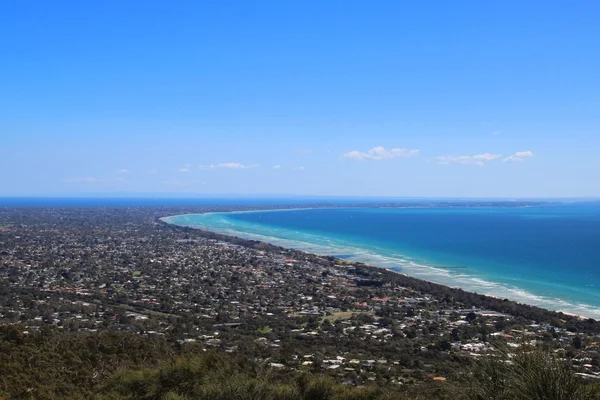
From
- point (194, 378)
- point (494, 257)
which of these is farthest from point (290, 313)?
point (494, 257)

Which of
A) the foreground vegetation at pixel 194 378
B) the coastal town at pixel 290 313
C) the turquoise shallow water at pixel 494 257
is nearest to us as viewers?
the foreground vegetation at pixel 194 378

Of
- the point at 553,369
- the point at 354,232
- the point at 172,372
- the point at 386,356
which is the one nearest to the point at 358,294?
the point at 386,356

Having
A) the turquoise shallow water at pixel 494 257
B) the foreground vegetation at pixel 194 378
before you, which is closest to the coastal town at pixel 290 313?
the foreground vegetation at pixel 194 378

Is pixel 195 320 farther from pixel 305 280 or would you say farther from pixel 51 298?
pixel 305 280

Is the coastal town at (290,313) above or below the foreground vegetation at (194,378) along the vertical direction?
below

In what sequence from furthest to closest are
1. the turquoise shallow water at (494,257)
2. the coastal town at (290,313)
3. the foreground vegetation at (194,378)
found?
the turquoise shallow water at (494,257) → the coastal town at (290,313) → the foreground vegetation at (194,378)

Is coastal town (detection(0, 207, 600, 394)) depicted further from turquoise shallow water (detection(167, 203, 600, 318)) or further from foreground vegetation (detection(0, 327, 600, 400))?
turquoise shallow water (detection(167, 203, 600, 318))

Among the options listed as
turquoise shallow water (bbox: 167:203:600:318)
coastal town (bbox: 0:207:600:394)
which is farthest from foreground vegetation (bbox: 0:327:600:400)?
turquoise shallow water (bbox: 167:203:600:318)

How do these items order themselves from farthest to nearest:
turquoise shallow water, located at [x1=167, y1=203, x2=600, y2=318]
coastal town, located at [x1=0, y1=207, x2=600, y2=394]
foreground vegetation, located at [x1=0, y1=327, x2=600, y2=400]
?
1. turquoise shallow water, located at [x1=167, y1=203, x2=600, y2=318]
2. coastal town, located at [x1=0, y1=207, x2=600, y2=394]
3. foreground vegetation, located at [x1=0, y1=327, x2=600, y2=400]

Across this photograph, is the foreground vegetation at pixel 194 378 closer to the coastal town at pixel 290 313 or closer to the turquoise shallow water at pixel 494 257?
the coastal town at pixel 290 313
